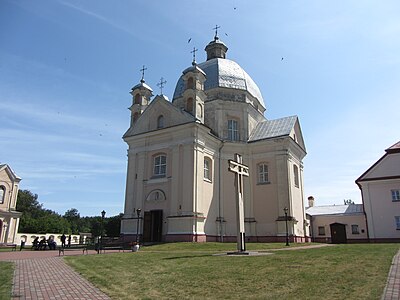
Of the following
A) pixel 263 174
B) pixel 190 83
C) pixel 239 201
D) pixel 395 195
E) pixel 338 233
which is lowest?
pixel 338 233

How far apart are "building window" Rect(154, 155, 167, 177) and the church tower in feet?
18.6

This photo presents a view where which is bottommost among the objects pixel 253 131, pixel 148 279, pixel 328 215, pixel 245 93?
pixel 148 279

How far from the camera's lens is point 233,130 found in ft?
108

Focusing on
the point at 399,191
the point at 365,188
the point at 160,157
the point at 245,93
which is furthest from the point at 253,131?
the point at 399,191

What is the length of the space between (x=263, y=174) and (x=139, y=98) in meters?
14.6

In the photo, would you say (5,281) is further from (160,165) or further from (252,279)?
(160,165)

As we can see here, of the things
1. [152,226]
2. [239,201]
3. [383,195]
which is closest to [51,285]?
[239,201]

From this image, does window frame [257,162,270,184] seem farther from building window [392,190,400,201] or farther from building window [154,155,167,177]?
building window [392,190,400,201]

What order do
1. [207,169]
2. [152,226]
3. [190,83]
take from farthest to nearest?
[190,83] → [207,169] → [152,226]

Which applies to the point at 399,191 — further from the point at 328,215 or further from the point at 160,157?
the point at 160,157

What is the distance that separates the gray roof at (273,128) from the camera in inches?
1273

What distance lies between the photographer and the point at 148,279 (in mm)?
9281

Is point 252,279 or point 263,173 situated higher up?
point 263,173

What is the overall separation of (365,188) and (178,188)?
21210mm
